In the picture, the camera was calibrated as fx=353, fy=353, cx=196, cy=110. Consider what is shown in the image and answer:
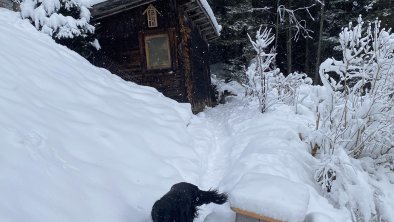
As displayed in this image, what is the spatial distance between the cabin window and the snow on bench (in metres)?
6.81

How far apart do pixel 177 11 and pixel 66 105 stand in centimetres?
592

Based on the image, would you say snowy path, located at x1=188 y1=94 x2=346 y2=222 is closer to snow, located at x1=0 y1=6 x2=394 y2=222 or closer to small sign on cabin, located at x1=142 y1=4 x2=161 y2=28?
snow, located at x1=0 y1=6 x2=394 y2=222

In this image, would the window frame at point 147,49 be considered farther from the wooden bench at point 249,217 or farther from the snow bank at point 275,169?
the wooden bench at point 249,217

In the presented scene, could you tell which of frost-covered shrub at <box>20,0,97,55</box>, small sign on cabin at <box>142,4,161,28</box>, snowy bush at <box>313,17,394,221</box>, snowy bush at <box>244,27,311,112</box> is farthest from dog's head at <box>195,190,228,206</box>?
small sign on cabin at <box>142,4,161,28</box>

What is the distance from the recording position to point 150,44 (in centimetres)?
950

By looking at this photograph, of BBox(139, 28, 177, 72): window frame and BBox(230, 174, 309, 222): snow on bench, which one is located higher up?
BBox(139, 28, 177, 72): window frame

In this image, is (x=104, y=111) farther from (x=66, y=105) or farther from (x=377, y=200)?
(x=377, y=200)

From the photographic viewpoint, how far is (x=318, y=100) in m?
4.80

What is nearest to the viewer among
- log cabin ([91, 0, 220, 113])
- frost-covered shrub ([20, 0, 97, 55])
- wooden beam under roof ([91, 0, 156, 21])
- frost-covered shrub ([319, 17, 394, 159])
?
frost-covered shrub ([319, 17, 394, 159])

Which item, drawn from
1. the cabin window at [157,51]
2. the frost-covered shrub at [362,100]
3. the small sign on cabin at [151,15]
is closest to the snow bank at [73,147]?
the frost-covered shrub at [362,100]

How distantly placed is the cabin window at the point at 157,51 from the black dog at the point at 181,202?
6663 millimetres

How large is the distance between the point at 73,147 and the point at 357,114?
3.46 metres

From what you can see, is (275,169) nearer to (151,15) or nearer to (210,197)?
(210,197)

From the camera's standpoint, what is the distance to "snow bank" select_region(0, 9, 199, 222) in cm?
225
